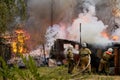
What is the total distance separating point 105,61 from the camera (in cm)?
1681

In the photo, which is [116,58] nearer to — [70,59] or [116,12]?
[70,59]

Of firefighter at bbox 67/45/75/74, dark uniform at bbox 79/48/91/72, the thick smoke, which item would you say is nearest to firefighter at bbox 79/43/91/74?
dark uniform at bbox 79/48/91/72

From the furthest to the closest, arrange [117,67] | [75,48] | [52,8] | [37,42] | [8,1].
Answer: [52,8] → [37,42] → [75,48] → [117,67] → [8,1]

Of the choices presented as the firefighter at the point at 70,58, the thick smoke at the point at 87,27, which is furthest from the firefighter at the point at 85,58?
the thick smoke at the point at 87,27

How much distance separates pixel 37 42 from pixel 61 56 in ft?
22.6

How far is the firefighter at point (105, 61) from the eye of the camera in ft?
54.9

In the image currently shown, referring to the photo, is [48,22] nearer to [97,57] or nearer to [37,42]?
[37,42]

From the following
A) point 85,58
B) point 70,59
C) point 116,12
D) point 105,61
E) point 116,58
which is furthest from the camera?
point 116,12

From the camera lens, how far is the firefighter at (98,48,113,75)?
1672 cm

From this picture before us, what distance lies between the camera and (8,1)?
28.1 feet

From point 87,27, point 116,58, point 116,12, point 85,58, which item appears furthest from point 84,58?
point 116,12

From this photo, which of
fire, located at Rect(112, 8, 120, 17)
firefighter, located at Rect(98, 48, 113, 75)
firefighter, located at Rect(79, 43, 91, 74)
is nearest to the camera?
firefighter, located at Rect(79, 43, 91, 74)

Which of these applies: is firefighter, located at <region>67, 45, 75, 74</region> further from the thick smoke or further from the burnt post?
the thick smoke

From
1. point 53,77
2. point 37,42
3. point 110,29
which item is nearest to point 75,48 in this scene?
→ point 37,42
